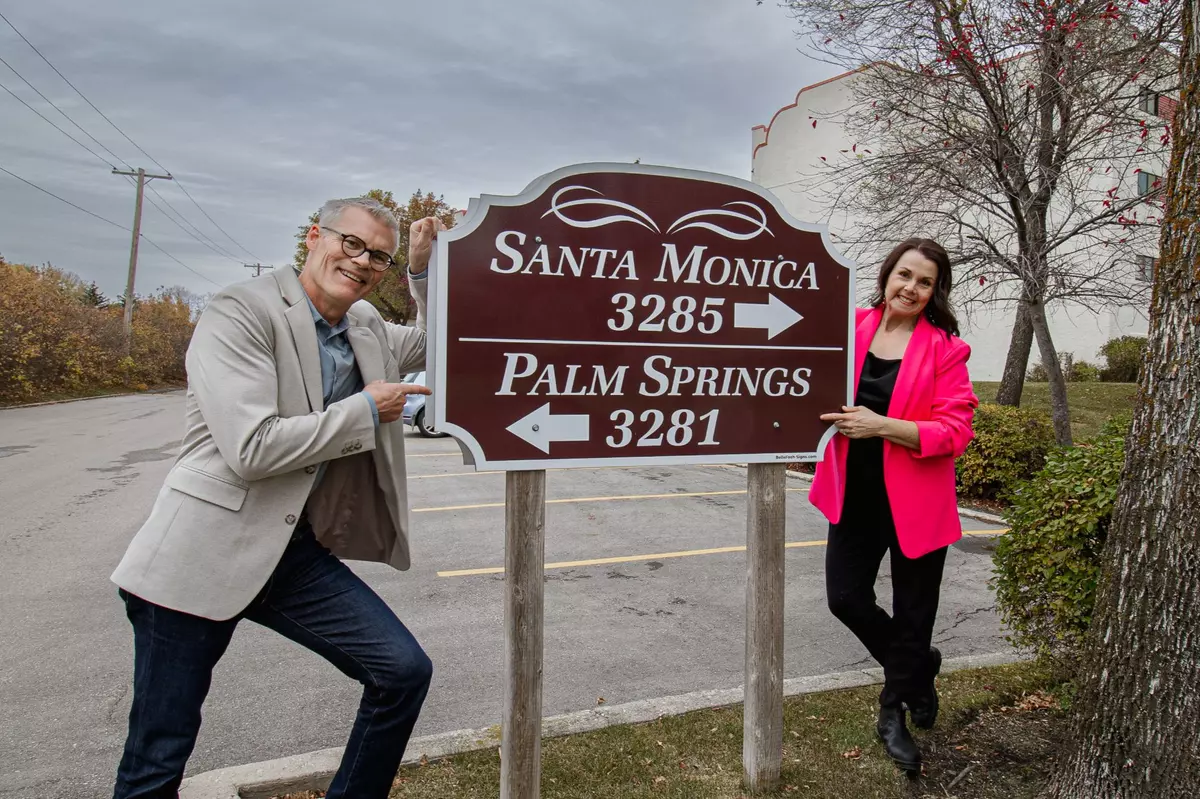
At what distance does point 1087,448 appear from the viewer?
135 inches

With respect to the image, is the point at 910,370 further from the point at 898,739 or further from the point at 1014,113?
the point at 1014,113

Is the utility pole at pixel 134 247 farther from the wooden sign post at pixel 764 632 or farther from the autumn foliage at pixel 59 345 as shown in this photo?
the wooden sign post at pixel 764 632

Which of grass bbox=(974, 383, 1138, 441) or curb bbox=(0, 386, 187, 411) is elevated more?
grass bbox=(974, 383, 1138, 441)

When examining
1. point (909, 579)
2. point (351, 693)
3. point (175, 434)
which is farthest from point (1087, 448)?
point (175, 434)

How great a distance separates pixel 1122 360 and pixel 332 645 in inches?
925

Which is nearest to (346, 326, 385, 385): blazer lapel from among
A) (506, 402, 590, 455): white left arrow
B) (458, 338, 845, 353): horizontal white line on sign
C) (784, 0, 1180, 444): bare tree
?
(458, 338, 845, 353): horizontal white line on sign

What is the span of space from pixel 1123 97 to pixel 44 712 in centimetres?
1025

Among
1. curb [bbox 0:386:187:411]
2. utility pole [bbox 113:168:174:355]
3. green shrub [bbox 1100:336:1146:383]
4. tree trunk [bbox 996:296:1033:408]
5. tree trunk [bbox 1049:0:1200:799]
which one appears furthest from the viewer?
utility pole [bbox 113:168:174:355]

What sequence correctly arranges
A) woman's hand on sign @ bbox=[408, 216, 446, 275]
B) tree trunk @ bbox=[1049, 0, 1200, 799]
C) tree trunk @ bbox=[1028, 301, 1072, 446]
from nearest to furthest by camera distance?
tree trunk @ bbox=[1049, 0, 1200, 799] < woman's hand on sign @ bbox=[408, 216, 446, 275] < tree trunk @ bbox=[1028, 301, 1072, 446]

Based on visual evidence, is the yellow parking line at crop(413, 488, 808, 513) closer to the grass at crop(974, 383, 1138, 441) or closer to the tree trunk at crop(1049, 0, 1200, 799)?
the tree trunk at crop(1049, 0, 1200, 799)

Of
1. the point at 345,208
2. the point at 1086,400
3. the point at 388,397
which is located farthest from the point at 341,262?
the point at 1086,400

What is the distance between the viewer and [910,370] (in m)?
2.81

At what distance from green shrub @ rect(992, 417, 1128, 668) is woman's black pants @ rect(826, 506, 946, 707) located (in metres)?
0.51

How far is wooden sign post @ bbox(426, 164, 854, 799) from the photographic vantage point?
2.28 m
